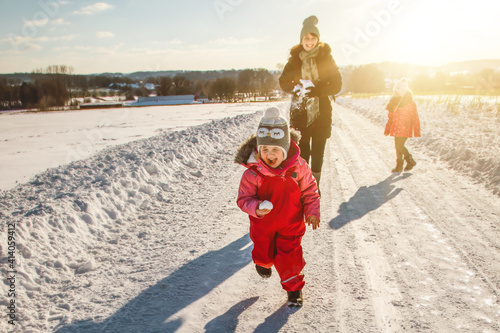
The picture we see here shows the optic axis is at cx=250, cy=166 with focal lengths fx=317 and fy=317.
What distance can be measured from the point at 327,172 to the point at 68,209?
440 cm

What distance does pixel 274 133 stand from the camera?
2395mm

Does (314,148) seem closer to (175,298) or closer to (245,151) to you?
(245,151)

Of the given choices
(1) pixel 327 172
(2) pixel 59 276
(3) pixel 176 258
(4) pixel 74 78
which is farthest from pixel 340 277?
(4) pixel 74 78

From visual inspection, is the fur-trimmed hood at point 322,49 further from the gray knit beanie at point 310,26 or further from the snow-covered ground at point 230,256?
the snow-covered ground at point 230,256

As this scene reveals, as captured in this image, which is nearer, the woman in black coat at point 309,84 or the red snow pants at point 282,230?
the red snow pants at point 282,230

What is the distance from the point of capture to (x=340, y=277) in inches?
106

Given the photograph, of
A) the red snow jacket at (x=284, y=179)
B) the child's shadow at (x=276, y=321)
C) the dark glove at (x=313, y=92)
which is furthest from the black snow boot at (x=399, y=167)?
the child's shadow at (x=276, y=321)

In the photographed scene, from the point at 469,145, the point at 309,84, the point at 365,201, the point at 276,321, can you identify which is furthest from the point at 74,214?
the point at 469,145

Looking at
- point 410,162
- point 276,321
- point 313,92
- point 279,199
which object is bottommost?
point 276,321

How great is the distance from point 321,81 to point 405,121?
3122mm

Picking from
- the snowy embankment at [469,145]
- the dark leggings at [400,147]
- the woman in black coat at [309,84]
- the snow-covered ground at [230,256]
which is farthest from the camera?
the dark leggings at [400,147]

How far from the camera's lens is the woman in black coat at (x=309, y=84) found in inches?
149

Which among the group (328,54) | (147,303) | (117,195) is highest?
(328,54)

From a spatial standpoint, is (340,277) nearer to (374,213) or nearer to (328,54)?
(374,213)
